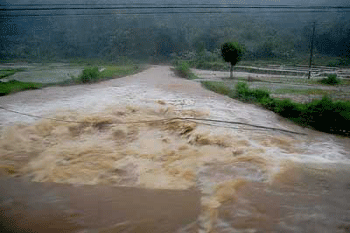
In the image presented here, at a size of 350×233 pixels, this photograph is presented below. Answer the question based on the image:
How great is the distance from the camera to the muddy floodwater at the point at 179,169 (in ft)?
13.3

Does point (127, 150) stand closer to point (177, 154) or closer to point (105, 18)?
point (177, 154)

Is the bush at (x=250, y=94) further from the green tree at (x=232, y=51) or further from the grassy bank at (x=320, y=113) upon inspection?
the green tree at (x=232, y=51)

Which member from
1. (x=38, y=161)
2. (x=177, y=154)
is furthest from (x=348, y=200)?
(x=38, y=161)

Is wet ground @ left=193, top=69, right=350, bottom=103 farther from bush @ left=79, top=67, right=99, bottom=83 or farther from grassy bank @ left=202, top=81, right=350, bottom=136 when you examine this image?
bush @ left=79, top=67, right=99, bottom=83

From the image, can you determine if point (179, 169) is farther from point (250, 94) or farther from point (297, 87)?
point (297, 87)

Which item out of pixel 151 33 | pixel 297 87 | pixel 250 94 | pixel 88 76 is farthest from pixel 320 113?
pixel 151 33

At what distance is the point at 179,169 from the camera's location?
5758 millimetres

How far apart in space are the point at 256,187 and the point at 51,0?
81.5 m

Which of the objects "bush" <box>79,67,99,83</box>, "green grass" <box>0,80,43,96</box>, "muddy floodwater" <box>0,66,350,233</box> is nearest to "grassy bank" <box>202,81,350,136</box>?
"muddy floodwater" <box>0,66,350,233</box>

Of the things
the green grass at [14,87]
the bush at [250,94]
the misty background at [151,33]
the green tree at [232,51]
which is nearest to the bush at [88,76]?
the green grass at [14,87]

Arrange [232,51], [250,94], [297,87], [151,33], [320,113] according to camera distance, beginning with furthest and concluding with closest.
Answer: [151,33], [232,51], [297,87], [250,94], [320,113]

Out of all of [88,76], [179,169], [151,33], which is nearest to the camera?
[179,169]

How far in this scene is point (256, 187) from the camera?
16.0 ft

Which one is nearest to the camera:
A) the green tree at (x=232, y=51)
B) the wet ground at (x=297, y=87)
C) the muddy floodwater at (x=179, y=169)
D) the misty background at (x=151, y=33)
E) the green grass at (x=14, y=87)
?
the muddy floodwater at (x=179, y=169)
